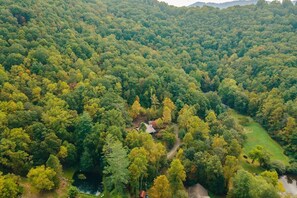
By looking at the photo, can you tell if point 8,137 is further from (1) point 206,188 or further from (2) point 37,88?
(1) point 206,188

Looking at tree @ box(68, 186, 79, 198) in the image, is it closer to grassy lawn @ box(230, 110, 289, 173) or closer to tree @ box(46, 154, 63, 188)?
tree @ box(46, 154, 63, 188)

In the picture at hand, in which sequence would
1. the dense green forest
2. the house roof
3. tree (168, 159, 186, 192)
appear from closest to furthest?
tree (168, 159, 186, 192) < the dense green forest < the house roof

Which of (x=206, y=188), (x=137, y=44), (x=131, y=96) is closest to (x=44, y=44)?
(x=131, y=96)

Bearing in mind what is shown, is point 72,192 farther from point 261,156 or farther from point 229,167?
point 261,156

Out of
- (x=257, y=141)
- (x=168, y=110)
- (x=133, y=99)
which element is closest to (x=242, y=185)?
(x=168, y=110)

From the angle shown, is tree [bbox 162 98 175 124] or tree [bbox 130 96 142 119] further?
tree [bbox 130 96 142 119]

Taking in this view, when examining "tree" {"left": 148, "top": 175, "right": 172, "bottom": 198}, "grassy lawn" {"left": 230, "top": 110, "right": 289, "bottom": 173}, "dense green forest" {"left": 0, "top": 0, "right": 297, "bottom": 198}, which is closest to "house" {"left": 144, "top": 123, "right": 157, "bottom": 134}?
"dense green forest" {"left": 0, "top": 0, "right": 297, "bottom": 198}
